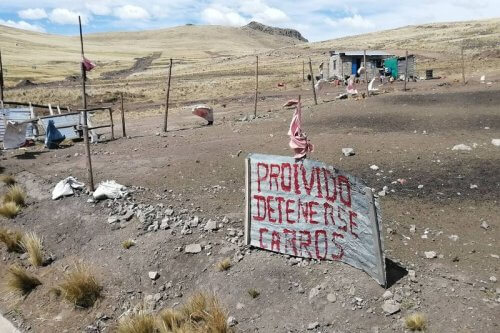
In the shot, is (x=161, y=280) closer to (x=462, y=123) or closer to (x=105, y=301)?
(x=105, y=301)

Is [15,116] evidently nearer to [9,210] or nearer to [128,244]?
[9,210]

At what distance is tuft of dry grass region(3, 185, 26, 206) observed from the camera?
38.0 ft

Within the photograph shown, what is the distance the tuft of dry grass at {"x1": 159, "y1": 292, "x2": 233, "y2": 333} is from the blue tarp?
12262mm

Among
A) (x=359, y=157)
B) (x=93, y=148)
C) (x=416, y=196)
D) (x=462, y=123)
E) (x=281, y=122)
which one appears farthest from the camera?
(x=281, y=122)

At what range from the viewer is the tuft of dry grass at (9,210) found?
1112cm

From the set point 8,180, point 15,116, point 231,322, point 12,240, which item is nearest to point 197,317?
point 231,322

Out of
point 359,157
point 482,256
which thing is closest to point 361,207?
point 482,256

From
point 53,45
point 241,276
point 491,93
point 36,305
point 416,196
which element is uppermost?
point 53,45

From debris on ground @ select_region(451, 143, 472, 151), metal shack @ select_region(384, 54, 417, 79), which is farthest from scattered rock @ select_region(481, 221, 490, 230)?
metal shack @ select_region(384, 54, 417, 79)

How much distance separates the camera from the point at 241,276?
24.3 ft

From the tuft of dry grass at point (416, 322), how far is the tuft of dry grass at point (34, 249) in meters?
6.74

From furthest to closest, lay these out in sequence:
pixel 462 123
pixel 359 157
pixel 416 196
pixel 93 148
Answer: pixel 93 148, pixel 462 123, pixel 359 157, pixel 416 196

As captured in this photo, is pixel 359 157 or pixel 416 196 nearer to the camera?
pixel 416 196

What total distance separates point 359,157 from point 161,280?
617cm
